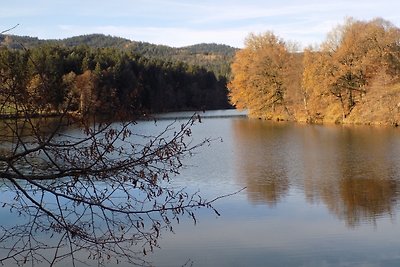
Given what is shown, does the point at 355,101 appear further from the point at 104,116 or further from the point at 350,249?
the point at 104,116

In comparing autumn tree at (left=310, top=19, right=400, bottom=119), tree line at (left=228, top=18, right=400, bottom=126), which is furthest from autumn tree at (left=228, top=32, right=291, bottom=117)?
autumn tree at (left=310, top=19, right=400, bottom=119)

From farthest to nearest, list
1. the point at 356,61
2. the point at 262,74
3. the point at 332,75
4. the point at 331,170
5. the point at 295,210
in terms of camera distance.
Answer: the point at 262,74 < the point at 332,75 < the point at 356,61 < the point at 331,170 < the point at 295,210

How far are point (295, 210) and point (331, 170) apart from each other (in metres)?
5.09

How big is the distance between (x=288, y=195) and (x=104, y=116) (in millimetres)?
10271

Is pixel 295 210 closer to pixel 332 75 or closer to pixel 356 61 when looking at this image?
pixel 332 75

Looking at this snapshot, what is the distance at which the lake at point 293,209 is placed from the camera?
7.86 m

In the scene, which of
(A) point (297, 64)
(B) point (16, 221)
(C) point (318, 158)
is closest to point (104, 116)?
(B) point (16, 221)

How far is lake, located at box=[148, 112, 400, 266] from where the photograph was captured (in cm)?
790

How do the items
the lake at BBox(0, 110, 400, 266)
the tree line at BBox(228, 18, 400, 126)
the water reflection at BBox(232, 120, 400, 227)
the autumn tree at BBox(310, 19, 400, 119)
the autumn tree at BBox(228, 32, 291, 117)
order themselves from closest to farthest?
the lake at BBox(0, 110, 400, 266) < the water reflection at BBox(232, 120, 400, 227) < the tree line at BBox(228, 18, 400, 126) < the autumn tree at BBox(310, 19, 400, 119) < the autumn tree at BBox(228, 32, 291, 117)

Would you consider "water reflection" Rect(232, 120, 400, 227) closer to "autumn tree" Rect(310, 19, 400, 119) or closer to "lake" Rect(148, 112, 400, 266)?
"lake" Rect(148, 112, 400, 266)

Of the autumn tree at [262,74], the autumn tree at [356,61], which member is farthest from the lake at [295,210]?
the autumn tree at [262,74]

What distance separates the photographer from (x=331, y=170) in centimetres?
1548

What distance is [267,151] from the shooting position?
2028 centimetres

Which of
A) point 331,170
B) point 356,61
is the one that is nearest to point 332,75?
point 356,61
